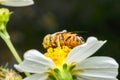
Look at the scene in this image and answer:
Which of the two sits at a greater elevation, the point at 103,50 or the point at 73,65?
the point at 103,50

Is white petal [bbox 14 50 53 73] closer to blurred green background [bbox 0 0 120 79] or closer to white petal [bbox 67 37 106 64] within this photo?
white petal [bbox 67 37 106 64]

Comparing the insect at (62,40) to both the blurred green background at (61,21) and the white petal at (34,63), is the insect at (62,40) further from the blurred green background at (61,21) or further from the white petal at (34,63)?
the blurred green background at (61,21)

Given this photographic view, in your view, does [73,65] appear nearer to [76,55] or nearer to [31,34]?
[76,55]

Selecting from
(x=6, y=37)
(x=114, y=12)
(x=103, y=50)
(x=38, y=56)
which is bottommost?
(x=38, y=56)

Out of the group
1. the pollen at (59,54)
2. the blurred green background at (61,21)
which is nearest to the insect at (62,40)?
the pollen at (59,54)

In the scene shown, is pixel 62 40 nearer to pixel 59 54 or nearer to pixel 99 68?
pixel 59 54

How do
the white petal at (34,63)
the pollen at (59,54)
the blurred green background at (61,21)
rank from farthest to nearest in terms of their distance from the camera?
1. the blurred green background at (61,21)
2. the pollen at (59,54)
3. the white petal at (34,63)

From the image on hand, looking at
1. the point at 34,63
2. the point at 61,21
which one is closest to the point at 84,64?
the point at 34,63

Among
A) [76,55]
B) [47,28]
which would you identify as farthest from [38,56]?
[47,28]
